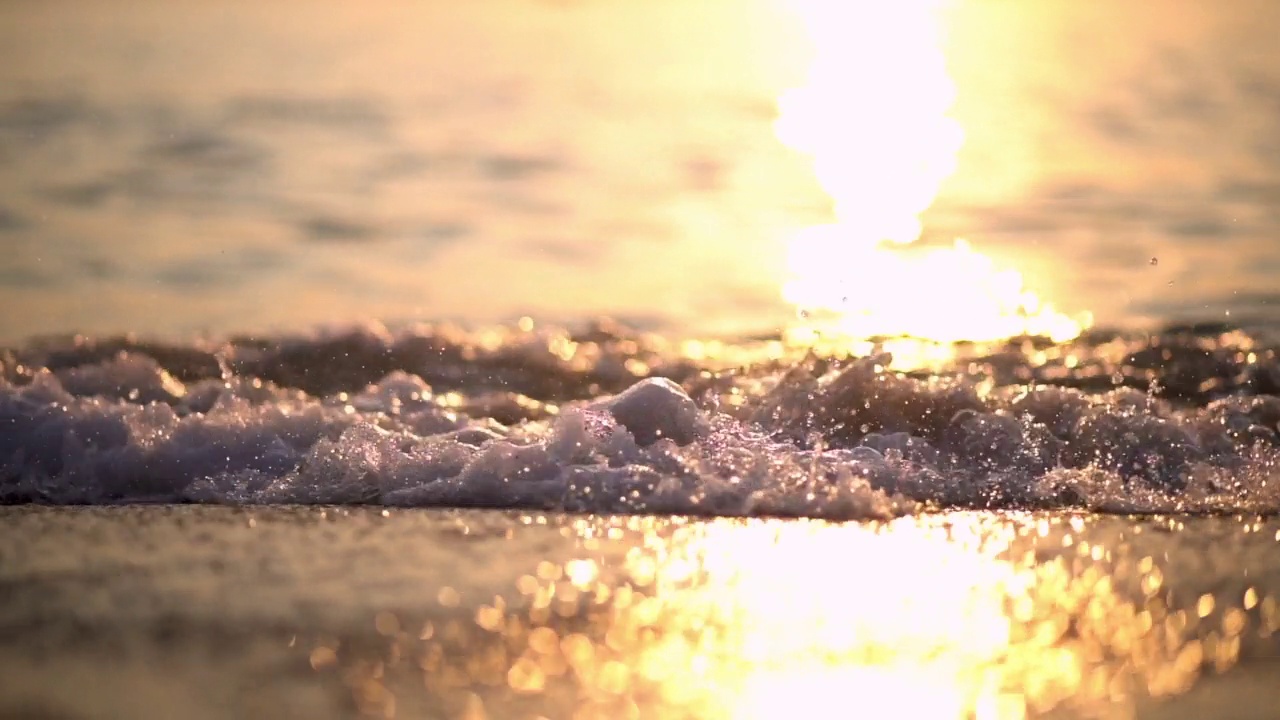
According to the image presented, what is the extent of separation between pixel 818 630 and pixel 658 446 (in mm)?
1303

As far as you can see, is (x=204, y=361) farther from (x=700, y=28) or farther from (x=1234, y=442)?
(x=700, y=28)

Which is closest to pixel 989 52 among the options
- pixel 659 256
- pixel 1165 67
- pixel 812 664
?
pixel 1165 67

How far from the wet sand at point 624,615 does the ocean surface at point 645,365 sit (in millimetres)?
14

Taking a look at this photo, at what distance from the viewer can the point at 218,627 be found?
2721mm

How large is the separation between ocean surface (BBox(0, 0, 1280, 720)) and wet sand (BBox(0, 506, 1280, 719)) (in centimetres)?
1

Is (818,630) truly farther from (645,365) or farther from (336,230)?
(336,230)

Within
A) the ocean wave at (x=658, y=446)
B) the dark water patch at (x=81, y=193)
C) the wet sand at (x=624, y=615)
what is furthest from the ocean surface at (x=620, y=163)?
the wet sand at (x=624, y=615)

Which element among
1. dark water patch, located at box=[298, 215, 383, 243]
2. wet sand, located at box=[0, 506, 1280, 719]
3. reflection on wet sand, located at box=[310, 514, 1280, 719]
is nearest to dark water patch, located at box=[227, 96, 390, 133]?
dark water patch, located at box=[298, 215, 383, 243]

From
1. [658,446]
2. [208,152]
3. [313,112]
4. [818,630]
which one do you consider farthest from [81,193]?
[818,630]

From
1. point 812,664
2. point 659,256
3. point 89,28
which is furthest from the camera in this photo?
point 89,28

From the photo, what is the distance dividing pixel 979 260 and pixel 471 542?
4.72 meters

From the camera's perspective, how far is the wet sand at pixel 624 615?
A: 7.82ft

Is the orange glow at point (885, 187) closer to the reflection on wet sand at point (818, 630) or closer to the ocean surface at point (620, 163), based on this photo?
the ocean surface at point (620, 163)

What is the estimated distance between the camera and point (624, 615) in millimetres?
2848
